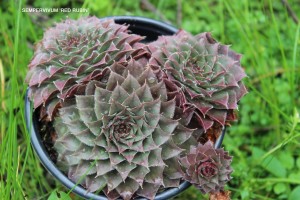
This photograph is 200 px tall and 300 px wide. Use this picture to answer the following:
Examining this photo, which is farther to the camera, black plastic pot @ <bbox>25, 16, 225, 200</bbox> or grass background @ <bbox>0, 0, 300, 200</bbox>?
grass background @ <bbox>0, 0, 300, 200</bbox>

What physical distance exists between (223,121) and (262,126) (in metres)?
0.59

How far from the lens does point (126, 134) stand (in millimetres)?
1052

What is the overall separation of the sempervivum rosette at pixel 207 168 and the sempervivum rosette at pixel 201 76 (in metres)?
0.08

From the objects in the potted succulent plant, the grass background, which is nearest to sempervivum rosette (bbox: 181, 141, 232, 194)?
the potted succulent plant

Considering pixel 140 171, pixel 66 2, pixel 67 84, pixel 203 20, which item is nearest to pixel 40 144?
pixel 67 84

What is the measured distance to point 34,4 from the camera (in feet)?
6.03

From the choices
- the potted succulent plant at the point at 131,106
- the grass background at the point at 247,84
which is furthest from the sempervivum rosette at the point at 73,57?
the grass background at the point at 247,84

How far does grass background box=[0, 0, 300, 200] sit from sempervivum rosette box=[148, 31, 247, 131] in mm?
226

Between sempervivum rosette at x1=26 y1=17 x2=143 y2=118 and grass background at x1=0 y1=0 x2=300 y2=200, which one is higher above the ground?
sempervivum rosette at x1=26 y1=17 x2=143 y2=118

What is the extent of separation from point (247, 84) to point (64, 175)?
69cm

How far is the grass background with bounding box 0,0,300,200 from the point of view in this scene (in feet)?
4.68

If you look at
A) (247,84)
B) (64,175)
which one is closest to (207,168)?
(64,175)

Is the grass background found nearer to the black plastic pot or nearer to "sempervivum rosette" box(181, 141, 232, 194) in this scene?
the black plastic pot

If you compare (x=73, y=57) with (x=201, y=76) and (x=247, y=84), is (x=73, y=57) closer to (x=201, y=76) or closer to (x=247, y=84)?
(x=201, y=76)
